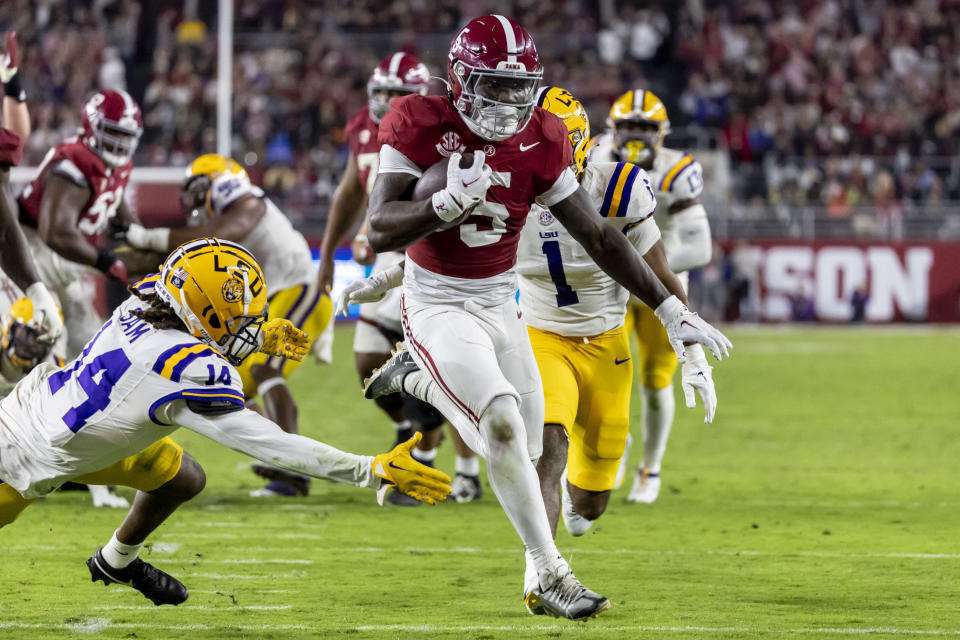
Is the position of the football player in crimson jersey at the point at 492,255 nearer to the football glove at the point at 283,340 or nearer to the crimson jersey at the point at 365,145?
the football glove at the point at 283,340

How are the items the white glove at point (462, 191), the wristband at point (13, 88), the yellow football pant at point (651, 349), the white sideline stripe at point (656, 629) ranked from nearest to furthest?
1. the white glove at point (462, 191)
2. the white sideline stripe at point (656, 629)
3. the yellow football pant at point (651, 349)
4. the wristband at point (13, 88)

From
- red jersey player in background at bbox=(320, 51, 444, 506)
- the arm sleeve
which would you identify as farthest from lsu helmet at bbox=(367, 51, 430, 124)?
the arm sleeve

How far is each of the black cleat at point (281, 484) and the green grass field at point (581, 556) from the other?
15 centimetres

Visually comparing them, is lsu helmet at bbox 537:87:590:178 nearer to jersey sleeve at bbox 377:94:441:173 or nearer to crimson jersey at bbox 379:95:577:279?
crimson jersey at bbox 379:95:577:279

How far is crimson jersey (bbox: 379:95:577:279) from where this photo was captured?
4227mm

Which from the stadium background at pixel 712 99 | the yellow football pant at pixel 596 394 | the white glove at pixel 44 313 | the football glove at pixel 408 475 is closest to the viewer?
the football glove at pixel 408 475

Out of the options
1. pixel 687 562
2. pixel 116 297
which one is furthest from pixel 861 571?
pixel 116 297

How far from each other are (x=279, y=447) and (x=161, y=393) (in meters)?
0.39

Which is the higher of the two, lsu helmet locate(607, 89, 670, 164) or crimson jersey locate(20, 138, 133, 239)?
lsu helmet locate(607, 89, 670, 164)

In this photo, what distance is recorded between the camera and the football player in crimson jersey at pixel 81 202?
274 inches

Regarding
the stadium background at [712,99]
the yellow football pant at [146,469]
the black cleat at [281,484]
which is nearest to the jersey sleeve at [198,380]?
the yellow football pant at [146,469]

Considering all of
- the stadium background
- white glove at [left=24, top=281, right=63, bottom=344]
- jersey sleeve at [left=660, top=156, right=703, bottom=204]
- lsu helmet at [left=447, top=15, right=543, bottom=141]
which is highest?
lsu helmet at [left=447, top=15, right=543, bottom=141]

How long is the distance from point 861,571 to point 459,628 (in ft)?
5.73

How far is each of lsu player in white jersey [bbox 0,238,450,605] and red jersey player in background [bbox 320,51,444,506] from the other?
288cm
